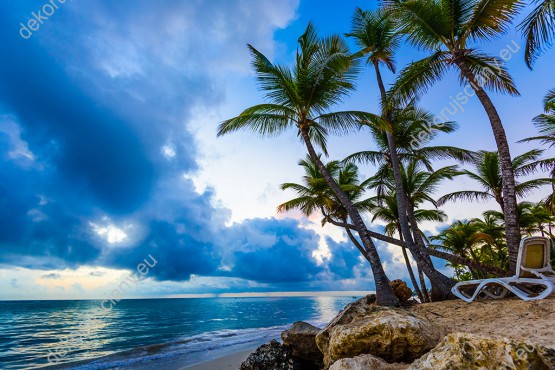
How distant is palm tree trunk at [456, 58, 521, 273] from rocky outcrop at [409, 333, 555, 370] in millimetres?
6048

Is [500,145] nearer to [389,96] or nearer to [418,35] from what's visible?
[389,96]

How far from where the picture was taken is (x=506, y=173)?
7.81 meters

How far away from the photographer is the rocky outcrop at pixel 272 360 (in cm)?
788

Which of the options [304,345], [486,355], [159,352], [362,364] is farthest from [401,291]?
[159,352]

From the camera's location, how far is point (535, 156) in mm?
15242

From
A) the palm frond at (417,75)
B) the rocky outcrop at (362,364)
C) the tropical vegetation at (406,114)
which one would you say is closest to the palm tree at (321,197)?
the tropical vegetation at (406,114)

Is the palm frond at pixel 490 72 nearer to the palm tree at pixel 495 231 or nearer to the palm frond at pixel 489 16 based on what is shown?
the palm frond at pixel 489 16

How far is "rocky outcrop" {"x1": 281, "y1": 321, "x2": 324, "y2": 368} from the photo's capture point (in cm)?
805

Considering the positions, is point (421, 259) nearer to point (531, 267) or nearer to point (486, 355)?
point (531, 267)

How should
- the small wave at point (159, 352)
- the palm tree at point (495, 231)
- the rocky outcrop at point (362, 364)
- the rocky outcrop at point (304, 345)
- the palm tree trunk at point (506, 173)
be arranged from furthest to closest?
the palm tree at point (495, 231) < the small wave at point (159, 352) < the rocky outcrop at point (304, 345) < the palm tree trunk at point (506, 173) < the rocky outcrop at point (362, 364)

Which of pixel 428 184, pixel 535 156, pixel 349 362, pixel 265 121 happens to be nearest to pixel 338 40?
pixel 265 121

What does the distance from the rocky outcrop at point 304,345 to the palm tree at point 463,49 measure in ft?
18.6

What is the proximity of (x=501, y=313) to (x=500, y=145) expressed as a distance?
465cm

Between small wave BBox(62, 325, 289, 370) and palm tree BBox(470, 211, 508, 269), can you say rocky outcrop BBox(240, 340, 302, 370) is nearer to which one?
small wave BBox(62, 325, 289, 370)
